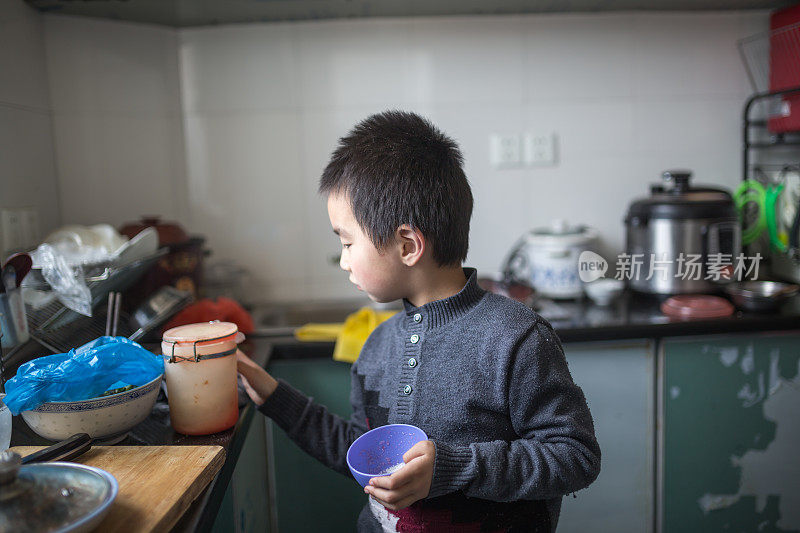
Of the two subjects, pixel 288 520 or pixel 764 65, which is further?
pixel 764 65

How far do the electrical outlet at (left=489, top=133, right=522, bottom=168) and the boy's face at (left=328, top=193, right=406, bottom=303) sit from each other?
1100mm

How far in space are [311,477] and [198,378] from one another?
696 mm

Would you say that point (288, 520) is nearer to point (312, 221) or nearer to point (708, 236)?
point (312, 221)

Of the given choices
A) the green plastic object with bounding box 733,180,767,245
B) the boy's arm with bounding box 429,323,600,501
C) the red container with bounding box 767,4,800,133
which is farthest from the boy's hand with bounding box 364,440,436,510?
the red container with bounding box 767,4,800,133

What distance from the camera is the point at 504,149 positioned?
72.5 inches

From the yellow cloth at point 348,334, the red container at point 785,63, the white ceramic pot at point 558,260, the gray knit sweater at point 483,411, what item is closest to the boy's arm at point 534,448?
the gray knit sweater at point 483,411

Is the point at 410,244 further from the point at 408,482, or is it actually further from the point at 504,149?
the point at 504,149

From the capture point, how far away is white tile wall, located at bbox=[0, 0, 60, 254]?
1.35 metres

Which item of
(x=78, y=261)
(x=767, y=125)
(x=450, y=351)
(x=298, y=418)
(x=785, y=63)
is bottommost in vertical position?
(x=298, y=418)

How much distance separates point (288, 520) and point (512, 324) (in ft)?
3.01

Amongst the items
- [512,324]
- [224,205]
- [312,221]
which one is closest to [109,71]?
[224,205]

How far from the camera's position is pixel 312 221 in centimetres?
183

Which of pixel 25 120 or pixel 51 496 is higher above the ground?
pixel 25 120

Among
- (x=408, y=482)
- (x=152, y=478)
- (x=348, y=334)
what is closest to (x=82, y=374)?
(x=152, y=478)
